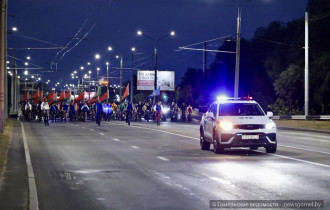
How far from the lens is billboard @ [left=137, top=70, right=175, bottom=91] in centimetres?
9119

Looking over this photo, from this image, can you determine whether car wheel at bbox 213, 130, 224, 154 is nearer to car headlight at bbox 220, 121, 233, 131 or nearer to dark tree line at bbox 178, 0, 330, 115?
car headlight at bbox 220, 121, 233, 131

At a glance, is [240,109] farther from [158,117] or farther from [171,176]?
[158,117]

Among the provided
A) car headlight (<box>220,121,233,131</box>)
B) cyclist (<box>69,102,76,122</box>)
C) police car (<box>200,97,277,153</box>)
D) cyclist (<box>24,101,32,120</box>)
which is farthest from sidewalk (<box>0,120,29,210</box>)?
cyclist (<box>24,101,32,120</box>)

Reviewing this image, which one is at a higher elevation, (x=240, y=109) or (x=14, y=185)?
(x=240, y=109)

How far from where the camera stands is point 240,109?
70.3 ft

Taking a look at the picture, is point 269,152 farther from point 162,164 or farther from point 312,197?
point 312,197

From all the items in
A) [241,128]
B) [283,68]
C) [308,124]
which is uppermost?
[283,68]

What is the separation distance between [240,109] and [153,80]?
7008 cm

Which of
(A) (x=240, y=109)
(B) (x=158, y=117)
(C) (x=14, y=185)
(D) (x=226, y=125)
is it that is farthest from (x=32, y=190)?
(B) (x=158, y=117)

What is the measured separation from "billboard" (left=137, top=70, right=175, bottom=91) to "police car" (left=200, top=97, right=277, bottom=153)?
6950 cm

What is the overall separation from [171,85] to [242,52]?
1043 centimetres

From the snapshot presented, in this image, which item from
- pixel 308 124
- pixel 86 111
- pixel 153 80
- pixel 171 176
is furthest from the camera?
pixel 153 80

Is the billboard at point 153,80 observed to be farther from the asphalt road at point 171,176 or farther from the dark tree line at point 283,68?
the asphalt road at point 171,176

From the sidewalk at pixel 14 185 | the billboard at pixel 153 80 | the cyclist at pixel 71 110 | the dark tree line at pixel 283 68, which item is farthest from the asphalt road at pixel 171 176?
the billboard at pixel 153 80
